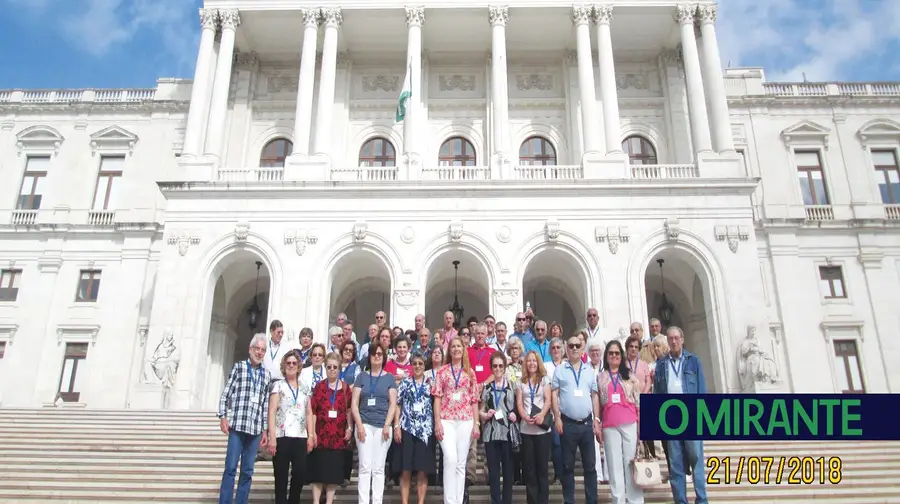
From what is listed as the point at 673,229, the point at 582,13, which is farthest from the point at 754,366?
the point at 582,13

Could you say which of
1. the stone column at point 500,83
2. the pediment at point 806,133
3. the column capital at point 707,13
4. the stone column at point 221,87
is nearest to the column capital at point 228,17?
the stone column at point 221,87

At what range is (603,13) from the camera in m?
27.1

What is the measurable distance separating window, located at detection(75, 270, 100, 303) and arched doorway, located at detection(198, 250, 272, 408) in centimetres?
603

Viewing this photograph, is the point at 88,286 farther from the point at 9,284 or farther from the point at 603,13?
the point at 603,13

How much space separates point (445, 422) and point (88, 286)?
2518 centimetres

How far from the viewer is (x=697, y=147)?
2520 cm

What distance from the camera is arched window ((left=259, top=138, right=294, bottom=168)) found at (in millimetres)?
29688

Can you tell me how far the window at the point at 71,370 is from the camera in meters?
27.7

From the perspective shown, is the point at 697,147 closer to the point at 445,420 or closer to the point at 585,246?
the point at 585,246

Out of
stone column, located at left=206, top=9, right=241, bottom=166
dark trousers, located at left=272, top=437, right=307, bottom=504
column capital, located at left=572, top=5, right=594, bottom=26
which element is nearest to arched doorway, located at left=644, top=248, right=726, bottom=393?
column capital, located at left=572, top=5, right=594, bottom=26

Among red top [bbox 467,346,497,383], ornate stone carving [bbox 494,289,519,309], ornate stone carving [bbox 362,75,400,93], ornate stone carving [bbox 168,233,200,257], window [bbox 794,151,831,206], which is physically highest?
ornate stone carving [bbox 362,75,400,93]

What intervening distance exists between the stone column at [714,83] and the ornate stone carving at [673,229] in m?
3.66

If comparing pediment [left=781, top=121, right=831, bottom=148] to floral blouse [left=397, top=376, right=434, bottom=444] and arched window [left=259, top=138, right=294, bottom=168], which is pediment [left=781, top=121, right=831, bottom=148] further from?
floral blouse [left=397, top=376, right=434, bottom=444]

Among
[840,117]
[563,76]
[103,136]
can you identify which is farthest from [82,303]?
[840,117]
